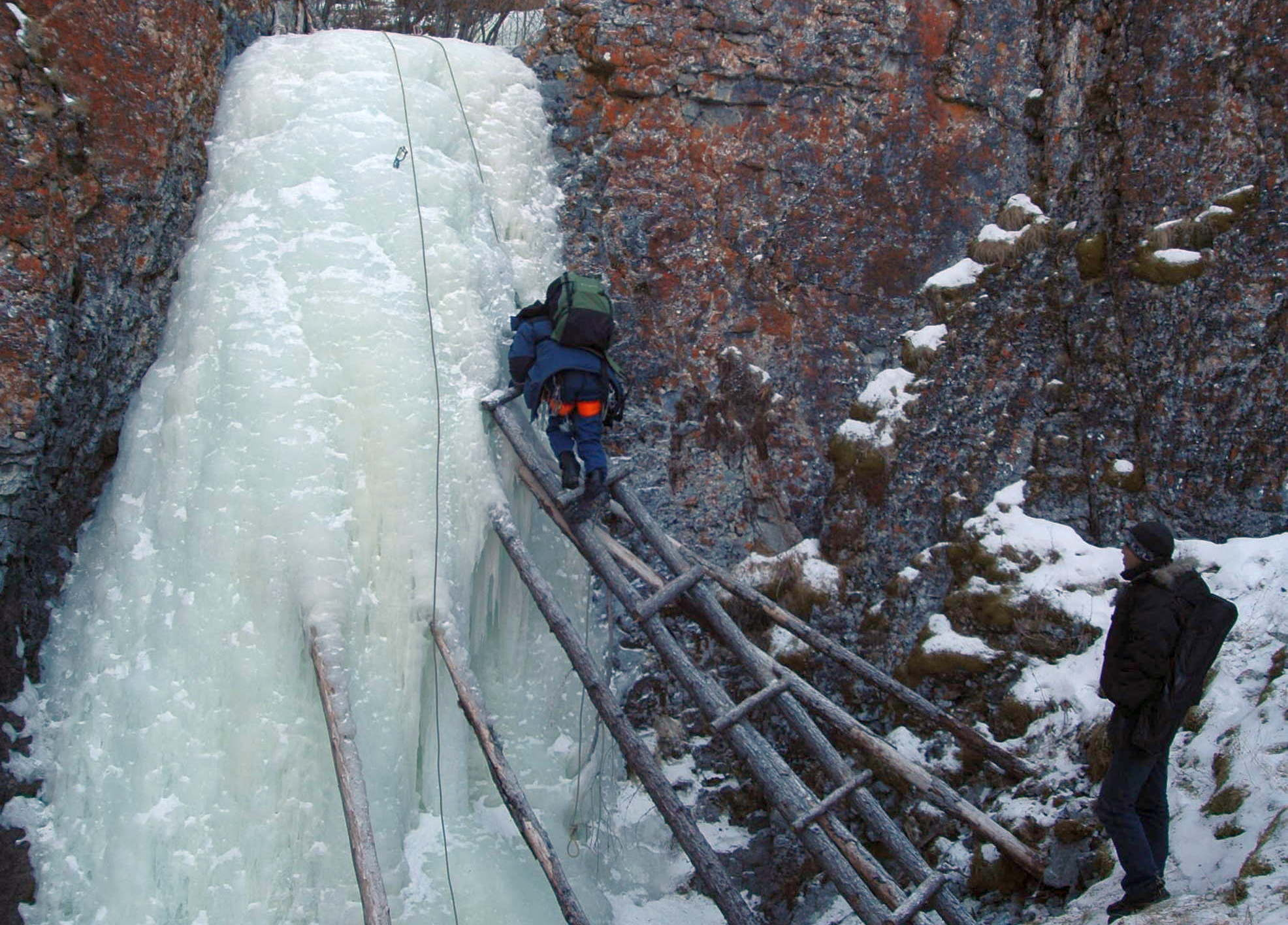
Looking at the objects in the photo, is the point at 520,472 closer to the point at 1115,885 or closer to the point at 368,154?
the point at 368,154

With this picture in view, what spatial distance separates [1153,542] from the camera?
3822 millimetres

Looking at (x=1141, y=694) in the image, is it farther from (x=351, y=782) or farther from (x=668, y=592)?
(x=351, y=782)

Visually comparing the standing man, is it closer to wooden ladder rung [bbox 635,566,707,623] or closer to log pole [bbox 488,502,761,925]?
log pole [bbox 488,502,761,925]

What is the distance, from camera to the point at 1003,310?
6219mm

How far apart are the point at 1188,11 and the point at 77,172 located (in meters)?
6.04

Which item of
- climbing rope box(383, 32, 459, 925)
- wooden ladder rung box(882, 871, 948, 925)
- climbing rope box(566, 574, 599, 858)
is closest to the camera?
wooden ladder rung box(882, 871, 948, 925)

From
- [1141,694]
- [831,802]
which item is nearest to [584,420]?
[831,802]

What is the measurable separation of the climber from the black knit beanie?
248cm

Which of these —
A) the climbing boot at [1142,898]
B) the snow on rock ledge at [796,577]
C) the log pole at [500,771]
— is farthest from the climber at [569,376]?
the climbing boot at [1142,898]

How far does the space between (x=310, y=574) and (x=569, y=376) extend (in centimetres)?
158

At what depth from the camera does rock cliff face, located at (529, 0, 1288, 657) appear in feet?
19.7

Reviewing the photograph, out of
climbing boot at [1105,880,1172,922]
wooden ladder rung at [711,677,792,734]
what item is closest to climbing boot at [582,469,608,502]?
wooden ladder rung at [711,677,792,734]

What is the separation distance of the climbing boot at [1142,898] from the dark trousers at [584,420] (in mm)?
2924

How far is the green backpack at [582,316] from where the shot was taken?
16.6ft
